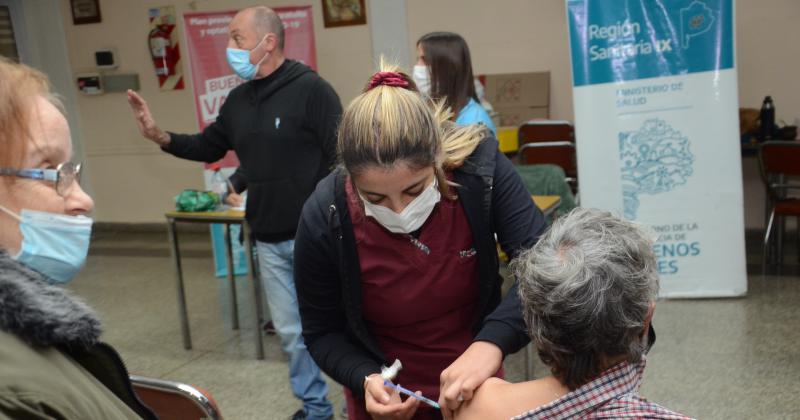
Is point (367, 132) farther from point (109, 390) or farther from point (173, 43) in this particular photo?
point (173, 43)

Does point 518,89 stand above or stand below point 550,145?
above

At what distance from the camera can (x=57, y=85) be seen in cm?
752

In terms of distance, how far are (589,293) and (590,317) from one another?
0.04m

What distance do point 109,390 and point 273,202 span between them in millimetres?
2101

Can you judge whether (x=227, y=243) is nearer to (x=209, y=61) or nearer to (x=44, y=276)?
(x=209, y=61)

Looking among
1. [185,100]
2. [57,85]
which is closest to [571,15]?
[185,100]

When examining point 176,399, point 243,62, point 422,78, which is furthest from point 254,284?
point 176,399

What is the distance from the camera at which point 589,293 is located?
121cm

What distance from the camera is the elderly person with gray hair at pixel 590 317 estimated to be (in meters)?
1.22

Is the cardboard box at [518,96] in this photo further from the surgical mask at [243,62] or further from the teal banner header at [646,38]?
the surgical mask at [243,62]

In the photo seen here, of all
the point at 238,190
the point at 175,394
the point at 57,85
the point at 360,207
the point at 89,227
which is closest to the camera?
the point at 89,227

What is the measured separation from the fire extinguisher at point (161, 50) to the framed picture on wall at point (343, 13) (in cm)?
161

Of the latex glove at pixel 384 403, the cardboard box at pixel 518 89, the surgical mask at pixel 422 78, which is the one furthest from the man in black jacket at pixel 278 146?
the cardboard box at pixel 518 89

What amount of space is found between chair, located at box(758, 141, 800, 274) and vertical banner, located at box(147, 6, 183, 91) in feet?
16.7
